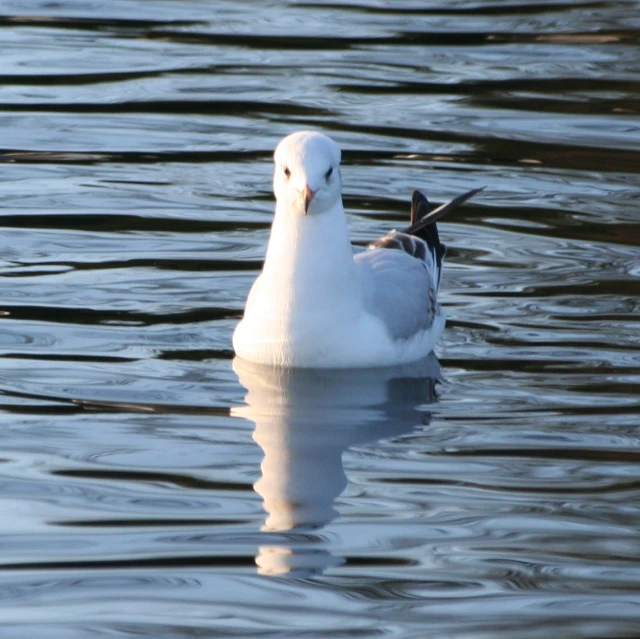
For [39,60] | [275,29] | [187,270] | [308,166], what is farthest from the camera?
[275,29]

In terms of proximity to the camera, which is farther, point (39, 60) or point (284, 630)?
point (39, 60)

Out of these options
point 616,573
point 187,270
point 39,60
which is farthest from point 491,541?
point 39,60

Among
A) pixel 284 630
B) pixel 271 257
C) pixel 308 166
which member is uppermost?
pixel 308 166

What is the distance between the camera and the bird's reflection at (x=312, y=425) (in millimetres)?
4770

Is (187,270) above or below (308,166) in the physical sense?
below

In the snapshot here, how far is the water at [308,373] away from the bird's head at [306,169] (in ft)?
2.49

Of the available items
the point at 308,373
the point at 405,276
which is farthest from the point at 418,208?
the point at 308,373

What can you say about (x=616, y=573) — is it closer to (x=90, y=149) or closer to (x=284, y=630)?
(x=284, y=630)

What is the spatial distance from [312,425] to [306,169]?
38.6 inches

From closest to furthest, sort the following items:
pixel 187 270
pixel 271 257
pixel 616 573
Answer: pixel 616 573
pixel 271 257
pixel 187 270

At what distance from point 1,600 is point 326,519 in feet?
3.52

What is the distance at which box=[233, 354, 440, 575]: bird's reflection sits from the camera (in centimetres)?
477

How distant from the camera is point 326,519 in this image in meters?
4.83

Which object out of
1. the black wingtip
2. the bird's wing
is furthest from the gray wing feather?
the black wingtip
